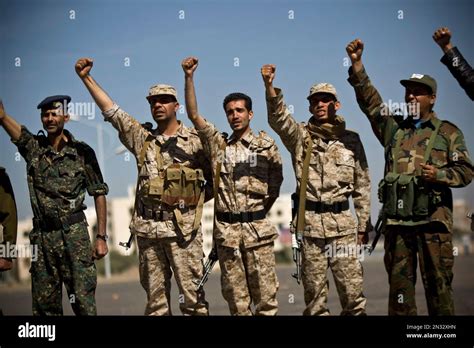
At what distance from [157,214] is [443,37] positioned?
2985 millimetres

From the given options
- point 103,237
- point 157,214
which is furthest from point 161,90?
point 103,237

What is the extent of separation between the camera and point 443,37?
9.04 metres

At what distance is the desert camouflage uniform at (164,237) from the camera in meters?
9.52

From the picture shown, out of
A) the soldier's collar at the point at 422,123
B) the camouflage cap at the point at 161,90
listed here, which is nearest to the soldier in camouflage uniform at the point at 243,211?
the camouflage cap at the point at 161,90

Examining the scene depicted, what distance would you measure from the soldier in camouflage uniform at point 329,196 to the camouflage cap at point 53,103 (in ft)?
6.31

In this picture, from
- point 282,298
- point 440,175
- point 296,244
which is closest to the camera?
point 440,175

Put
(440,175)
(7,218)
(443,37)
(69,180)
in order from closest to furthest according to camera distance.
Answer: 1. (440,175)
2. (443,37)
3. (69,180)
4. (7,218)

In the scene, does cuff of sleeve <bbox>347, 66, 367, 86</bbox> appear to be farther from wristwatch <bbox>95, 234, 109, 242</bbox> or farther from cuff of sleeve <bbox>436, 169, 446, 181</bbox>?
wristwatch <bbox>95, 234, 109, 242</bbox>

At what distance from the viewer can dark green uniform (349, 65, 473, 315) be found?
8930 mm

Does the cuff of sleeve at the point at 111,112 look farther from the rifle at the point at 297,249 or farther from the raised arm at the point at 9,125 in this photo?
the rifle at the point at 297,249

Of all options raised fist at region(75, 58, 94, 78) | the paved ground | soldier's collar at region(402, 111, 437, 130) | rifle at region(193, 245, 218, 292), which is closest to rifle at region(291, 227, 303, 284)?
rifle at region(193, 245, 218, 292)

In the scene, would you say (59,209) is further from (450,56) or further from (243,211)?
(450,56)

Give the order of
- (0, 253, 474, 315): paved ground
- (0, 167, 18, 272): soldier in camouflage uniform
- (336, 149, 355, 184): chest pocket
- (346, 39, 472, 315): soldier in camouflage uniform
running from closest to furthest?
(346, 39, 472, 315): soldier in camouflage uniform < (336, 149, 355, 184): chest pocket < (0, 167, 18, 272): soldier in camouflage uniform < (0, 253, 474, 315): paved ground
